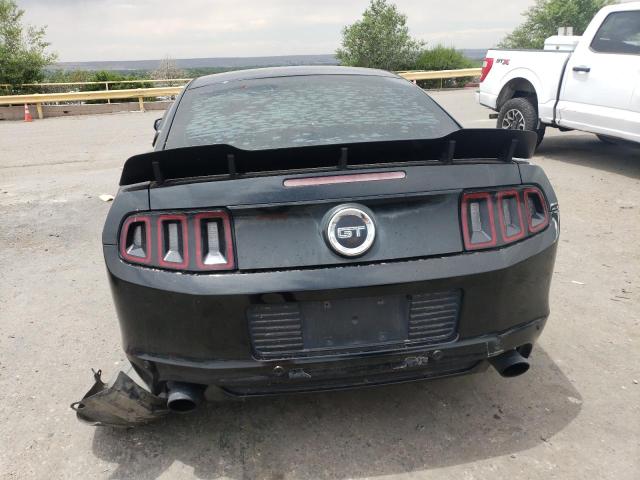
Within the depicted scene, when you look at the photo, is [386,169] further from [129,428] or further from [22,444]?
[22,444]

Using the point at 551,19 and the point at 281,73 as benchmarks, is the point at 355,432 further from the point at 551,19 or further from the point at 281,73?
the point at 551,19

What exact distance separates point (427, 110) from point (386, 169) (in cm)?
121

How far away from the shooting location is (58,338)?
12.1 feet

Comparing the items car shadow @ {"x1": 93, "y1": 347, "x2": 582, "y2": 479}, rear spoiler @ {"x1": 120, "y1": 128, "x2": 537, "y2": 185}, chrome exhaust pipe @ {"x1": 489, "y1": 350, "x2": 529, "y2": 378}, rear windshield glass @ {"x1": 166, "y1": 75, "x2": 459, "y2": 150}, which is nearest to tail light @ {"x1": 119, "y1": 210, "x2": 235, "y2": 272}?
rear spoiler @ {"x1": 120, "y1": 128, "x2": 537, "y2": 185}

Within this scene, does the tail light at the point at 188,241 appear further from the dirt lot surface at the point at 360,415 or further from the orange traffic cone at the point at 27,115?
the orange traffic cone at the point at 27,115

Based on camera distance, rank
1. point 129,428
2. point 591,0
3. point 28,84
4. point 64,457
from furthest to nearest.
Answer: point 591,0
point 28,84
point 129,428
point 64,457

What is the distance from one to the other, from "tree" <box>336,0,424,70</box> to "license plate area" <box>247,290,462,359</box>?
3982 centimetres

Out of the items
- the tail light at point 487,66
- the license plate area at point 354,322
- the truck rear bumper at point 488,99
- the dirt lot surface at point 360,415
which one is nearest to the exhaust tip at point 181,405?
the dirt lot surface at point 360,415

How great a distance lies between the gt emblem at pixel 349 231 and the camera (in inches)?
87.0

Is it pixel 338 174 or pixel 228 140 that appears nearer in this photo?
pixel 338 174

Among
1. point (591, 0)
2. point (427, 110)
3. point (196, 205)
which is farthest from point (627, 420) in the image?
point (591, 0)

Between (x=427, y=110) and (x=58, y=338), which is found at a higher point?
(x=427, y=110)

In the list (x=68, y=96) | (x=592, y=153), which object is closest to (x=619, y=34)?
(x=592, y=153)

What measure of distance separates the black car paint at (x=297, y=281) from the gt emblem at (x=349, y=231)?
0.04 metres
